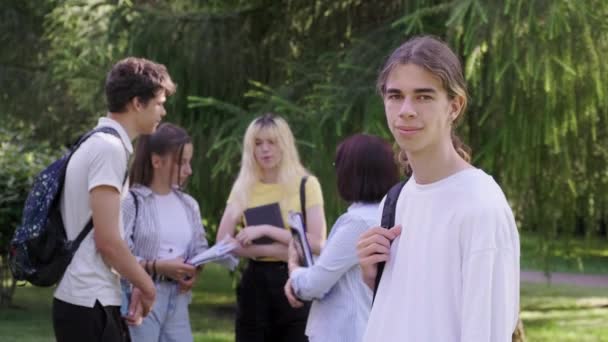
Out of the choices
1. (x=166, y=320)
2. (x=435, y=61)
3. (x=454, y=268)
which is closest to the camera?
(x=454, y=268)

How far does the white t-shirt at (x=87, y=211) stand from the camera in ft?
13.7

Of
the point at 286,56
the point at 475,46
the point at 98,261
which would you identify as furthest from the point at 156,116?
the point at 286,56

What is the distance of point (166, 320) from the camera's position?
550cm

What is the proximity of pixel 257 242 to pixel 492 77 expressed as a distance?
2.34 m

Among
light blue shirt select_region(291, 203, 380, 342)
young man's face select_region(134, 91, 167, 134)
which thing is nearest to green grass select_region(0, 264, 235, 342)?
light blue shirt select_region(291, 203, 380, 342)

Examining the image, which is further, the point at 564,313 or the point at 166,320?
the point at 564,313

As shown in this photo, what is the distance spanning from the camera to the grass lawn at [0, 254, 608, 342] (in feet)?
39.8

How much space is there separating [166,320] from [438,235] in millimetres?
3199

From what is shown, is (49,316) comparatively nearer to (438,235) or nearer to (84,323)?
(84,323)

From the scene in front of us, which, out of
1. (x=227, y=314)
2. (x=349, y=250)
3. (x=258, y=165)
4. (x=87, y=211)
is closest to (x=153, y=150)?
(x=258, y=165)

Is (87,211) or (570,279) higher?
(87,211)

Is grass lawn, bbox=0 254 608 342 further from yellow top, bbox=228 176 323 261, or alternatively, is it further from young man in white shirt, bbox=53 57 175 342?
young man in white shirt, bbox=53 57 175 342

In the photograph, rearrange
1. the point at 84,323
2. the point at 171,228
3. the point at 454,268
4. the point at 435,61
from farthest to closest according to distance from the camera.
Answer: the point at 171,228 < the point at 84,323 < the point at 435,61 < the point at 454,268

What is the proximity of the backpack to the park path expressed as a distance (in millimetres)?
18328
